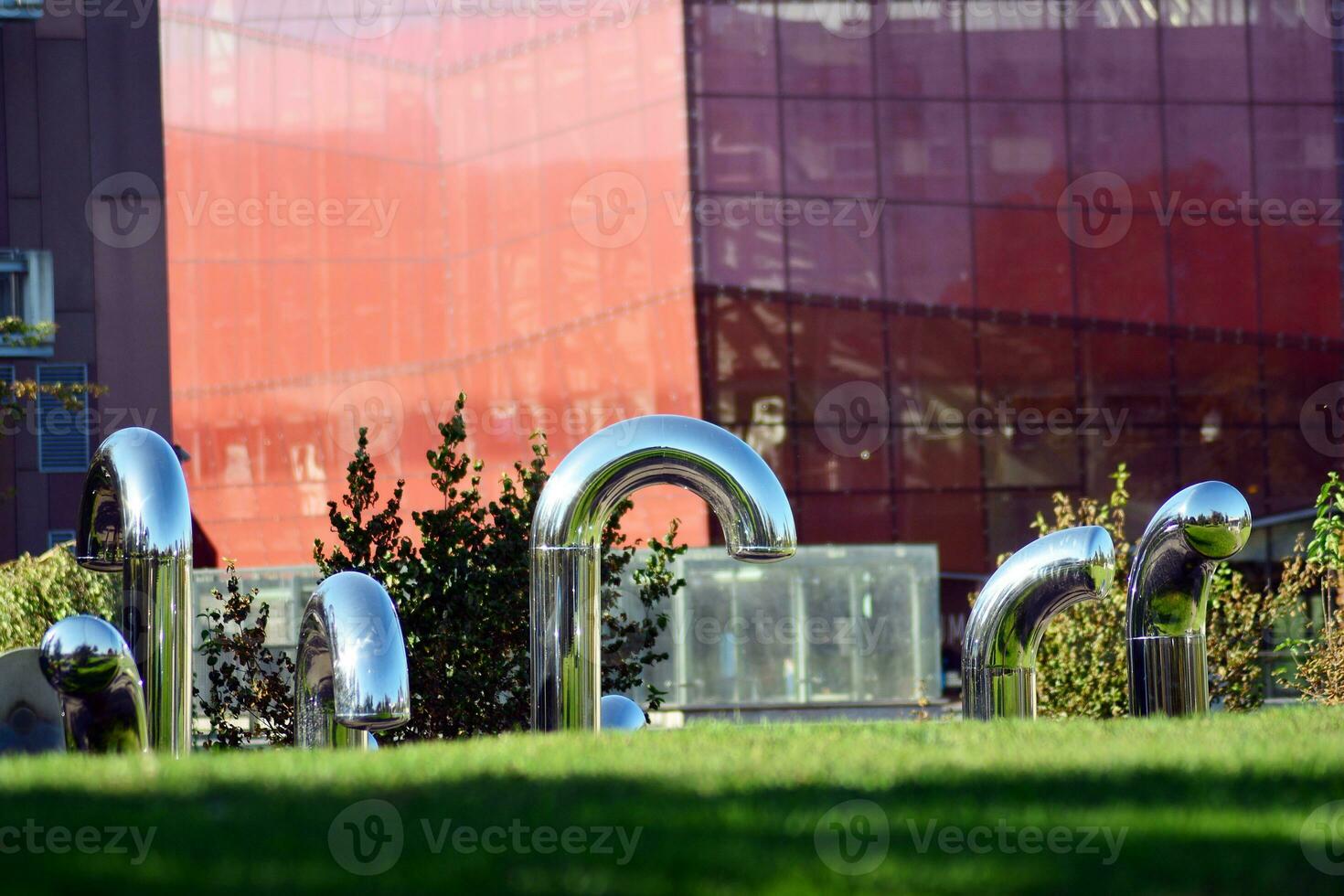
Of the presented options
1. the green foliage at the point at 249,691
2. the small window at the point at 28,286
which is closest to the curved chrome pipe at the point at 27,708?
the green foliage at the point at 249,691

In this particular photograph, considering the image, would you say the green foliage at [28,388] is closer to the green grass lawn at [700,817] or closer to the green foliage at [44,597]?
the green foliage at [44,597]

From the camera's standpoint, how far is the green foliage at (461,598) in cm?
952

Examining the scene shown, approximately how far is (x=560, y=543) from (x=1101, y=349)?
76.1ft

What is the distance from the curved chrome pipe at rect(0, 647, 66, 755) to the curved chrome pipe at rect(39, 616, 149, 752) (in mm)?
529

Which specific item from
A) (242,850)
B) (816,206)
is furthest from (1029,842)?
(816,206)

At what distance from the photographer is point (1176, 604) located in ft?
25.1

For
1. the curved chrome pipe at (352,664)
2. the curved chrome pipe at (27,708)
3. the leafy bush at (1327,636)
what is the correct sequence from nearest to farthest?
the curved chrome pipe at (352,664) < the curved chrome pipe at (27,708) < the leafy bush at (1327,636)

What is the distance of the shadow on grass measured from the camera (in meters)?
3.43

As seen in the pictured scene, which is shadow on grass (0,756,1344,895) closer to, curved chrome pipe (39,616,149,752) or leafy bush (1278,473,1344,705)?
curved chrome pipe (39,616,149,752)

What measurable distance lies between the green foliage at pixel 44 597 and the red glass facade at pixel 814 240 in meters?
13.3

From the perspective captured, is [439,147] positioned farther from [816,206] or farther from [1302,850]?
[1302,850]

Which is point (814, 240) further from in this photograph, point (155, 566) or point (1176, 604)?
point (155, 566)

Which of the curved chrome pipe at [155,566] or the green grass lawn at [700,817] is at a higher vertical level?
the curved chrome pipe at [155,566]

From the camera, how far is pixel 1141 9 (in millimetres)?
29016
